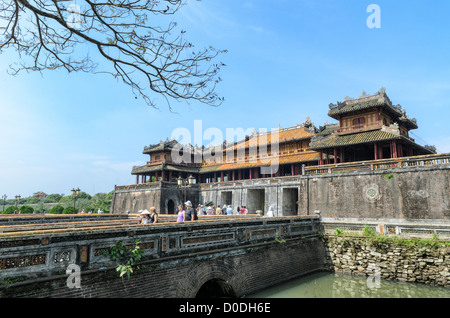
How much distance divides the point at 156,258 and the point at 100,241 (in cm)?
145

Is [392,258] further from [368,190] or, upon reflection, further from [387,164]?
[387,164]

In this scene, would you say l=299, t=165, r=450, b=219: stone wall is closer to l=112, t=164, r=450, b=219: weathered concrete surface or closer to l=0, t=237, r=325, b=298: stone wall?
l=112, t=164, r=450, b=219: weathered concrete surface

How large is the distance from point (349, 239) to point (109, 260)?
1149 cm

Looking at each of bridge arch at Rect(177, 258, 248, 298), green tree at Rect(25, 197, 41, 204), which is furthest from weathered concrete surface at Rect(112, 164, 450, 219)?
green tree at Rect(25, 197, 41, 204)

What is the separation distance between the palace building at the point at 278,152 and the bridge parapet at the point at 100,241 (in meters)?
13.6

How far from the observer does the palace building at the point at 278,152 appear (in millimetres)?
22145

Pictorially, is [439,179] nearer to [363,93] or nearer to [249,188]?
[363,93]

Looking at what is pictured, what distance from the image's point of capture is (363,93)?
24062 mm

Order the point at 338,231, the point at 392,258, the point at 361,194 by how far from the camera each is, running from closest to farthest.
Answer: the point at 392,258 < the point at 338,231 < the point at 361,194

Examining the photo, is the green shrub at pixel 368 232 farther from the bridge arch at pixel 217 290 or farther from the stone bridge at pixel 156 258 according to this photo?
the bridge arch at pixel 217 290

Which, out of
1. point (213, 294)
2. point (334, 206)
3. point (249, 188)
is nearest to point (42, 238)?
point (213, 294)

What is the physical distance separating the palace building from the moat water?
34.1ft

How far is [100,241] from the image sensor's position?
5770mm

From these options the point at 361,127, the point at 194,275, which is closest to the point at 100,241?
the point at 194,275
